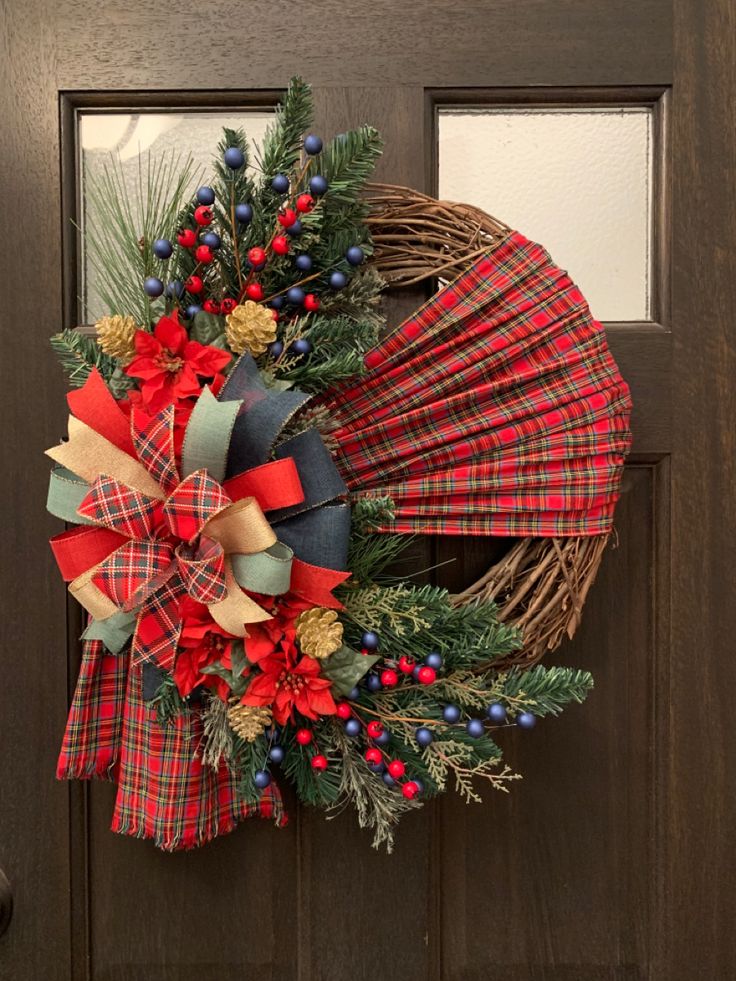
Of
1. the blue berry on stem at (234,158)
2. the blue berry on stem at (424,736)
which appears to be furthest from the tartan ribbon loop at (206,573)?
the blue berry on stem at (234,158)

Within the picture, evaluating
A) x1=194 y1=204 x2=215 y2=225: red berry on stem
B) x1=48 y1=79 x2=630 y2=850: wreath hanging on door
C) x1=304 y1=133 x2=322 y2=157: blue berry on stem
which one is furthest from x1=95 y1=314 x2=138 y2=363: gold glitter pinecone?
x1=304 y1=133 x2=322 y2=157: blue berry on stem

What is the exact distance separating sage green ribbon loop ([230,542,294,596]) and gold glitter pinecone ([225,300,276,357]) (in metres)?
0.17

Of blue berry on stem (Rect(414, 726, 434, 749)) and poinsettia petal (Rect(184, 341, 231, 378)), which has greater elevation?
poinsettia petal (Rect(184, 341, 231, 378))

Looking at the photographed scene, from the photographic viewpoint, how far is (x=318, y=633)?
576 millimetres

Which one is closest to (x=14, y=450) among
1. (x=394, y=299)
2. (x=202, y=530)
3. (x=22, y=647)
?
(x=22, y=647)

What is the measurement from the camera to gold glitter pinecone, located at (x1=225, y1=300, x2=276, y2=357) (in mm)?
577

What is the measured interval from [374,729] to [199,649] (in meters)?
0.16

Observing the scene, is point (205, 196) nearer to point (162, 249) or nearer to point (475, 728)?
point (162, 249)

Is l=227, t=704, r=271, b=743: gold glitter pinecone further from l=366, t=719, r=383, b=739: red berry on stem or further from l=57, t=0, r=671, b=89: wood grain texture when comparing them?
l=57, t=0, r=671, b=89: wood grain texture

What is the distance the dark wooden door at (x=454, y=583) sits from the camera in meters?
0.74

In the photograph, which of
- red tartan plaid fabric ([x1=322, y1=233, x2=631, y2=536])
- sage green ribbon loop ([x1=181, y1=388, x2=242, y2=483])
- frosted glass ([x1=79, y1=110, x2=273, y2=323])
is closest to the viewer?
sage green ribbon loop ([x1=181, y1=388, x2=242, y2=483])

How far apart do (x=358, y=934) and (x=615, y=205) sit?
0.88 m

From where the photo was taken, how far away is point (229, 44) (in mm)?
740

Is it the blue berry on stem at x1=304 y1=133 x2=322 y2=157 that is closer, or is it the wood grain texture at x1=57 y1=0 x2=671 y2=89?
the blue berry on stem at x1=304 y1=133 x2=322 y2=157
